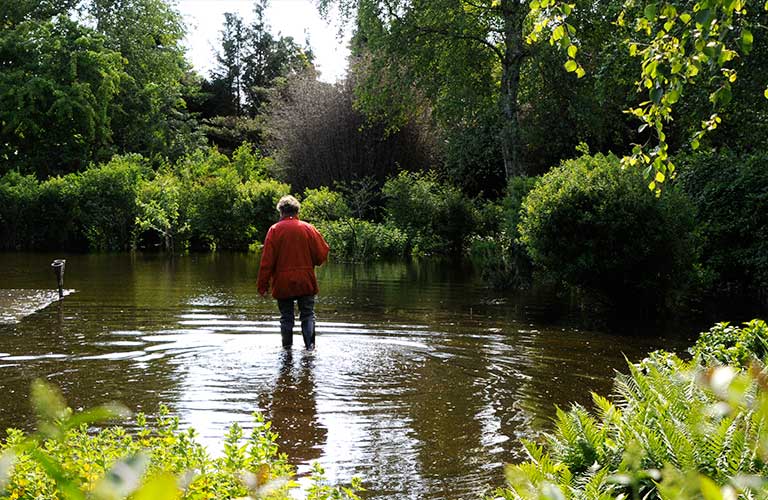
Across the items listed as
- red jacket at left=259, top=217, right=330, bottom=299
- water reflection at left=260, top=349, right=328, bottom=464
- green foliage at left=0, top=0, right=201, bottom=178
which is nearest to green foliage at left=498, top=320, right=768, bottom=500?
water reflection at left=260, top=349, right=328, bottom=464

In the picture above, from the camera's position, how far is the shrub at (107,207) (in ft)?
105

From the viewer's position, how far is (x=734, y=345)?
6250 mm

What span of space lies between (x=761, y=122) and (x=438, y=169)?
17.1m

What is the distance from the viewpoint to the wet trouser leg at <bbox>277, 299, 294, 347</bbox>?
10547mm

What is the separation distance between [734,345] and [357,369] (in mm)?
4382

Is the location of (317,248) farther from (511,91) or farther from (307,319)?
(511,91)

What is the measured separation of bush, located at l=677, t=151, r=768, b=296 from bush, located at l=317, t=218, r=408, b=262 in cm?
1223

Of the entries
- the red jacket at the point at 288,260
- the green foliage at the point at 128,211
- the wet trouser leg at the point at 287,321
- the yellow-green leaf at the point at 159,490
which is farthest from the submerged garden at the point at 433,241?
the red jacket at the point at 288,260

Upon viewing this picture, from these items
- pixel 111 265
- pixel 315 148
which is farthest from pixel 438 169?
pixel 111 265

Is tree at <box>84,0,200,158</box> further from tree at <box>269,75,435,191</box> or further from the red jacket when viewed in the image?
the red jacket

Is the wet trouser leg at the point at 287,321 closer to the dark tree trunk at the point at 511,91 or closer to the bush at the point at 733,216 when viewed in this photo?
the bush at the point at 733,216

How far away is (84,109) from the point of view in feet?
120

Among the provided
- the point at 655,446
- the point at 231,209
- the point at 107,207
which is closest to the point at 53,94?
the point at 107,207

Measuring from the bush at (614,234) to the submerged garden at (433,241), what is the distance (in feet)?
0.15
